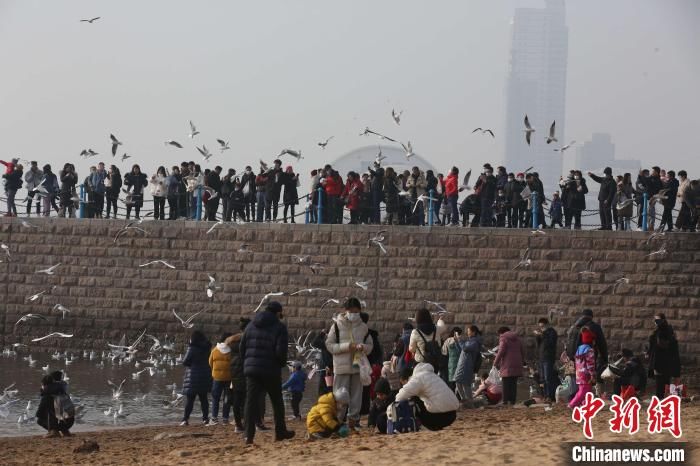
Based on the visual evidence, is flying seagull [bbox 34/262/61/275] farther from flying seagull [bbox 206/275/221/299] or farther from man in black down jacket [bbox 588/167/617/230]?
man in black down jacket [bbox 588/167/617/230]

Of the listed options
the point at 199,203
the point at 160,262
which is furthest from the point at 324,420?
the point at 199,203

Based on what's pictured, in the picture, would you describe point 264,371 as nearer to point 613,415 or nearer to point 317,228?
point 613,415

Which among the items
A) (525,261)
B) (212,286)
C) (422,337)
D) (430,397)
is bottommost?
(430,397)

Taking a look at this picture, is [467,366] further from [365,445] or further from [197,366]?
[365,445]

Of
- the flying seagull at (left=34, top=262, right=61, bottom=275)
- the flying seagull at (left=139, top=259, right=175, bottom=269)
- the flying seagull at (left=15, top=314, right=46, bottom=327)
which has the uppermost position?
the flying seagull at (left=139, top=259, right=175, bottom=269)

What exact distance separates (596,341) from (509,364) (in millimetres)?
2200

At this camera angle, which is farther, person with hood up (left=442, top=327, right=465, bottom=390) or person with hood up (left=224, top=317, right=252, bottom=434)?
person with hood up (left=442, top=327, right=465, bottom=390)

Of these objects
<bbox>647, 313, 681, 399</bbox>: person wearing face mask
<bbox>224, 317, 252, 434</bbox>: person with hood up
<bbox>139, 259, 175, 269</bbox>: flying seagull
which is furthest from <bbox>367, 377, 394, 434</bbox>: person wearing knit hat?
<bbox>139, 259, 175, 269</bbox>: flying seagull

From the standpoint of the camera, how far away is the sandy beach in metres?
12.7

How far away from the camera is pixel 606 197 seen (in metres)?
27.7

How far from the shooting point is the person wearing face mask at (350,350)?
15.1 metres

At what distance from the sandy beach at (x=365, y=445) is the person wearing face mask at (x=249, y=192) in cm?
1246

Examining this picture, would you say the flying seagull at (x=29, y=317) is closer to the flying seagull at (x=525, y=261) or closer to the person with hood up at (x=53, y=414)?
the flying seagull at (x=525, y=261)

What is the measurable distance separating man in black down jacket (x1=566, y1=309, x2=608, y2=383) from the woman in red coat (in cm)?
996
